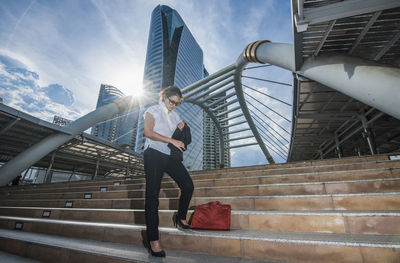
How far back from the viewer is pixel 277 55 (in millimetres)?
5418

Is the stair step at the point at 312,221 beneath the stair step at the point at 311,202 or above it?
beneath

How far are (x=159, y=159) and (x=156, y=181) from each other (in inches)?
8.9

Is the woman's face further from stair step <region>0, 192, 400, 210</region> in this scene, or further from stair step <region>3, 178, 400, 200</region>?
stair step <region>3, 178, 400, 200</region>

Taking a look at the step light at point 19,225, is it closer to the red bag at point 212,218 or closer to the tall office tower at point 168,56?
the red bag at point 212,218

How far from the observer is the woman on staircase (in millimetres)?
1687

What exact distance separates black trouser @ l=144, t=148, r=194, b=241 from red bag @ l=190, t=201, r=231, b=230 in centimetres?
18

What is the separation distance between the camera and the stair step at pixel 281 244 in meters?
1.28

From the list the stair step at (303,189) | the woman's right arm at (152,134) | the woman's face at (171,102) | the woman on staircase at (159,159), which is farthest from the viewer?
the stair step at (303,189)

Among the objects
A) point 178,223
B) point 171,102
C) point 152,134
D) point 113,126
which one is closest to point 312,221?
point 178,223

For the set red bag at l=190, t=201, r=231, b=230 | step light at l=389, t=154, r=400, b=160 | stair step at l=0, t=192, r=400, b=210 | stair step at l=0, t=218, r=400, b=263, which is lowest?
stair step at l=0, t=218, r=400, b=263

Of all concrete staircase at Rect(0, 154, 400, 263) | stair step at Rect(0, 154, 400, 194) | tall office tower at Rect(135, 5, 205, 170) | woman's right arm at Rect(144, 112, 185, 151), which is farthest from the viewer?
tall office tower at Rect(135, 5, 205, 170)

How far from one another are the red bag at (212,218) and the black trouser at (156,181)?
0.18 metres

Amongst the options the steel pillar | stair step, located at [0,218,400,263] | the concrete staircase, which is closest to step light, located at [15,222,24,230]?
the concrete staircase

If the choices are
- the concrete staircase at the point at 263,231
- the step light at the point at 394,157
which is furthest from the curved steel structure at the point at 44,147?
the step light at the point at 394,157
